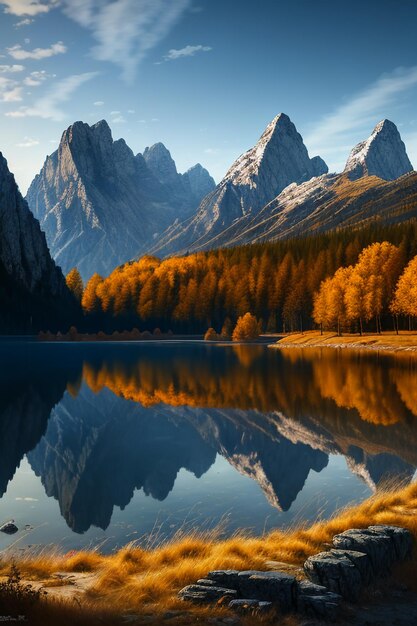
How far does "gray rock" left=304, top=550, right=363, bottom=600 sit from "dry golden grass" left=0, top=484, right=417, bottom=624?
1476 millimetres

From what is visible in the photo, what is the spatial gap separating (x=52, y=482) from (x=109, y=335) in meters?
156

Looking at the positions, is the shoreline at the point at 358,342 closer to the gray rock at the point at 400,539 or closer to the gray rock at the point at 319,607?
the gray rock at the point at 400,539

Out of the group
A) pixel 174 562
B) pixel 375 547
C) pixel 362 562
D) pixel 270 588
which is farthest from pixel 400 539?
pixel 174 562

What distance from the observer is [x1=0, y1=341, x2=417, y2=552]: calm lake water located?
19.0 m

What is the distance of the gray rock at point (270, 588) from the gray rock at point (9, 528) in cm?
951

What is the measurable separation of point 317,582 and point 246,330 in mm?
130260

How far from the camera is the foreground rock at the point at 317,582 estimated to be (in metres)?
Result: 10.6

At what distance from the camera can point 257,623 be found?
9.96 meters

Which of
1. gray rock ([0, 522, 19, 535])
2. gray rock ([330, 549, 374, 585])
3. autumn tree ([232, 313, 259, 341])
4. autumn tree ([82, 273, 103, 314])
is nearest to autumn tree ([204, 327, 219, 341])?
autumn tree ([232, 313, 259, 341])

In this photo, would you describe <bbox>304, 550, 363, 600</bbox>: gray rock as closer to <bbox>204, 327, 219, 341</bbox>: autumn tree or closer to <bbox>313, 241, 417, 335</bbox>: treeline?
<bbox>313, 241, 417, 335</bbox>: treeline

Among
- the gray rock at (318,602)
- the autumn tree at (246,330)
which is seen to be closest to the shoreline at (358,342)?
the autumn tree at (246,330)

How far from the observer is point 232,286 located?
166875 mm

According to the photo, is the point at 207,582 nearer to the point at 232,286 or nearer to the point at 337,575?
the point at 337,575

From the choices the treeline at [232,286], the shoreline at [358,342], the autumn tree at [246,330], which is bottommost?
the shoreline at [358,342]
